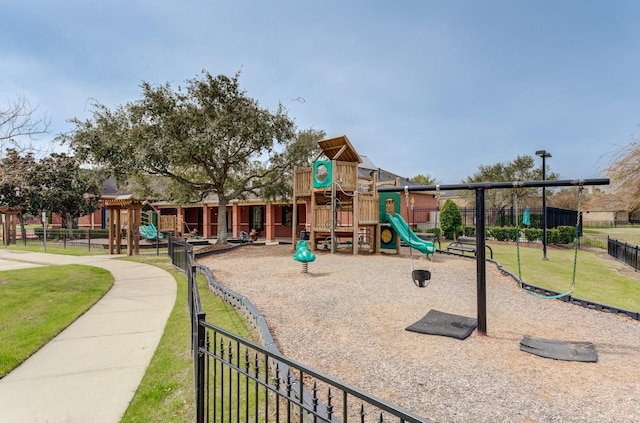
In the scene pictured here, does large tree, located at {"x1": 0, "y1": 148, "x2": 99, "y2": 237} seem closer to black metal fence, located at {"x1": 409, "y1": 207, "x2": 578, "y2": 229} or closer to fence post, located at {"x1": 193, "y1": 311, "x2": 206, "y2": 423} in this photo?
black metal fence, located at {"x1": 409, "y1": 207, "x2": 578, "y2": 229}

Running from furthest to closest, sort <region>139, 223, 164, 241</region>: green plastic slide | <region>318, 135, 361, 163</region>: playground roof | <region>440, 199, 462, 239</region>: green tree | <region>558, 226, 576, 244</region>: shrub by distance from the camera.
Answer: <region>139, 223, 164, 241</region>: green plastic slide
<region>440, 199, 462, 239</region>: green tree
<region>558, 226, 576, 244</region>: shrub
<region>318, 135, 361, 163</region>: playground roof

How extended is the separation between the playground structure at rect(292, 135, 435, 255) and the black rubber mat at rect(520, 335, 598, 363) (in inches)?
321

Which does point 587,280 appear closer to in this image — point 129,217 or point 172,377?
point 172,377

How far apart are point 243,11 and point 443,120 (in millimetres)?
12747

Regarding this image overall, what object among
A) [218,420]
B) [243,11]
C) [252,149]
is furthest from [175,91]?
[218,420]

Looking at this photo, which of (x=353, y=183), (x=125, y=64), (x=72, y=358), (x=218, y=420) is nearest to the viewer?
(x=218, y=420)

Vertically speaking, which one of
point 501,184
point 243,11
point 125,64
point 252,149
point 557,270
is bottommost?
point 557,270

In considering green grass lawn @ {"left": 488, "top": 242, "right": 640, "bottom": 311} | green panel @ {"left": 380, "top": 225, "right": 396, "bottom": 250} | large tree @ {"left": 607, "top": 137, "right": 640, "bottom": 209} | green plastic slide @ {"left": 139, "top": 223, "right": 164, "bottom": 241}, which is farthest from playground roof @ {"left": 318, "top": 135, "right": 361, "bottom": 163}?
green plastic slide @ {"left": 139, "top": 223, "right": 164, "bottom": 241}

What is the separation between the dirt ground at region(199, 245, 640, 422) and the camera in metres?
3.06

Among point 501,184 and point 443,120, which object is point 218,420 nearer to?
point 501,184

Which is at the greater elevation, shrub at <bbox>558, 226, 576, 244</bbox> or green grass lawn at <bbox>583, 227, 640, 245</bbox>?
shrub at <bbox>558, 226, 576, 244</bbox>

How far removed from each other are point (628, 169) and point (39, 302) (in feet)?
62.7

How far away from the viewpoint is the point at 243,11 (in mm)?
9414

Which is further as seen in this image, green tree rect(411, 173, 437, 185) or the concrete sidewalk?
green tree rect(411, 173, 437, 185)
